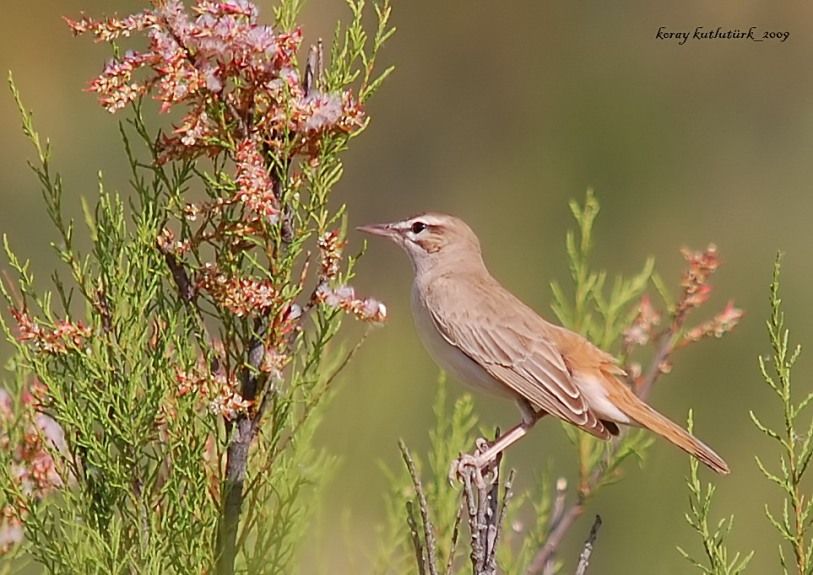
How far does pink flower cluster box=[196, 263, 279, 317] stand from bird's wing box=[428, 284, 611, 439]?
136cm

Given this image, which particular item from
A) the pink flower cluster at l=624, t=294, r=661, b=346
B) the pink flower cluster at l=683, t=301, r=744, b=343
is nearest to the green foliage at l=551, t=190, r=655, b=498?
the pink flower cluster at l=624, t=294, r=661, b=346

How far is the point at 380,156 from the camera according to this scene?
755 centimetres

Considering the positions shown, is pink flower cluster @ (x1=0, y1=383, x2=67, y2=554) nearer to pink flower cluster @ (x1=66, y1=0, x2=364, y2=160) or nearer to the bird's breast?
pink flower cluster @ (x1=66, y1=0, x2=364, y2=160)

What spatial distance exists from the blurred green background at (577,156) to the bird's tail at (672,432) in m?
0.95

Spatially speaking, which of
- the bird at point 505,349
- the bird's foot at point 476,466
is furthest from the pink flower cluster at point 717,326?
the bird's foot at point 476,466

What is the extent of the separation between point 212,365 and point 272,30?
0.59m

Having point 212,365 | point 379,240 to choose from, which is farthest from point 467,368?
point 379,240

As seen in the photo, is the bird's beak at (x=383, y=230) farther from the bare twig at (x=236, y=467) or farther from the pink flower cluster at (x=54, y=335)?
the pink flower cluster at (x=54, y=335)

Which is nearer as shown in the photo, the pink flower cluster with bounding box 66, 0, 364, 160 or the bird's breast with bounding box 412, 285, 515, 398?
the pink flower cluster with bounding box 66, 0, 364, 160

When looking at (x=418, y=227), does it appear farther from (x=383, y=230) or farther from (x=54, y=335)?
(x=54, y=335)

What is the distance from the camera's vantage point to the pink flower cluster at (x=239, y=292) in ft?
7.87

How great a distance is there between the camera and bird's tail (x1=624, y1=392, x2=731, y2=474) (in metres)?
3.44

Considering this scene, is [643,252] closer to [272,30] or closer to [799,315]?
[799,315]

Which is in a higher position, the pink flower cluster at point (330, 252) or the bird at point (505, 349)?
the bird at point (505, 349)
